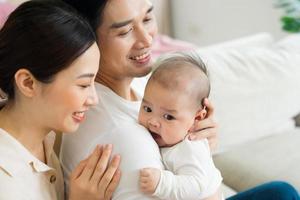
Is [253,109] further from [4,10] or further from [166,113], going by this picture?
[4,10]

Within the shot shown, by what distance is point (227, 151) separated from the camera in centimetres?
227

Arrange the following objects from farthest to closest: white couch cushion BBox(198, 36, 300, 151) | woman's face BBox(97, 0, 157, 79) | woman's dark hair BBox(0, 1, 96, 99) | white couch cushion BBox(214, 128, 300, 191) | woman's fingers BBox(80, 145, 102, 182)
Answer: white couch cushion BBox(198, 36, 300, 151)
white couch cushion BBox(214, 128, 300, 191)
woman's face BBox(97, 0, 157, 79)
woman's fingers BBox(80, 145, 102, 182)
woman's dark hair BBox(0, 1, 96, 99)

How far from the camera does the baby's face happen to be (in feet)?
3.96

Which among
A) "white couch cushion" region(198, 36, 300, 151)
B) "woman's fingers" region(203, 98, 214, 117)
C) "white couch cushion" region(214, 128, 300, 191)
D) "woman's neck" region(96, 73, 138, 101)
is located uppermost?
"woman's neck" region(96, 73, 138, 101)

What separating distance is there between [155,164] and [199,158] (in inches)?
4.3

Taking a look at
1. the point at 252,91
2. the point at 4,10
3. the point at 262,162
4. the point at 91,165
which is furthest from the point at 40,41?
the point at 4,10

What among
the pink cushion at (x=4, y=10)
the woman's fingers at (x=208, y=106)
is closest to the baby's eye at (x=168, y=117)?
the woman's fingers at (x=208, y=106)

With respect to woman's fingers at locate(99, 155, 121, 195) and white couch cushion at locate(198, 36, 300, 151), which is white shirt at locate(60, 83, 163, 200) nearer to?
woman's fingers at locate(99, 155, 121, 195)

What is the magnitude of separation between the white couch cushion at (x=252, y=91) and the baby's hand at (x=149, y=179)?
1203 millimetres

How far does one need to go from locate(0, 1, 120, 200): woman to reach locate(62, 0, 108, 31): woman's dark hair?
Result: 12cm

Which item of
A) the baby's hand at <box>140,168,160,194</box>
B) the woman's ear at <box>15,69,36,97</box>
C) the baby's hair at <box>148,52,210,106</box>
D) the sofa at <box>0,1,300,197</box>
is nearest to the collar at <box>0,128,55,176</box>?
the woman's ear at <box>15,69,36,97</box>

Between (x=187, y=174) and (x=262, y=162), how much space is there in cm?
108

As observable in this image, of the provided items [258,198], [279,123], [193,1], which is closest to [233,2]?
[193,1]

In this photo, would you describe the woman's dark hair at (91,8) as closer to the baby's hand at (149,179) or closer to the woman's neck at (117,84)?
the woman's neck at (117,84)
